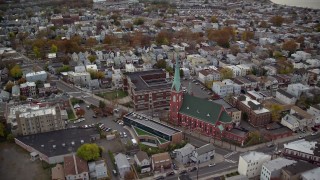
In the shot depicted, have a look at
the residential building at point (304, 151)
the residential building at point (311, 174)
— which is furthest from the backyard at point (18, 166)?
the residential building at point (304, 151)

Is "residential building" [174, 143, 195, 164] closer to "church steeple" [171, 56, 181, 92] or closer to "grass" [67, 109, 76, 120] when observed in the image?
"church steeple" [171, 56, 181, 92]

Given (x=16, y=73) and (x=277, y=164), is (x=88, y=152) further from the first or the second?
(x=16, y=73)

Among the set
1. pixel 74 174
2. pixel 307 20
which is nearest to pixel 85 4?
pixel 307 20

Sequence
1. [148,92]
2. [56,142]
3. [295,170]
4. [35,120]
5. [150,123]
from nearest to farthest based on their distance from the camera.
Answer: [295,170] < [56,142] < [35,120] < [150,123] < [148,92]

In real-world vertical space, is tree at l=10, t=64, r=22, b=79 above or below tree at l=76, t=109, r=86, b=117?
above

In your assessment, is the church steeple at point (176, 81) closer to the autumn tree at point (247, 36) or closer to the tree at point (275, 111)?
the tree at point (275, 111)

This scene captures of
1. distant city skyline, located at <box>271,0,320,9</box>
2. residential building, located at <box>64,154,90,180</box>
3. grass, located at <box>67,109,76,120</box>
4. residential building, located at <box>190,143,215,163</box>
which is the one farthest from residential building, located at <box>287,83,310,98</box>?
distant city skyline, located at <box>271,0,320,9</box>

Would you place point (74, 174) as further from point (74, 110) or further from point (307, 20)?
point (307, 20)

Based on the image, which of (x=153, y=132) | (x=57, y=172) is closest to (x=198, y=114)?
(x=153, y=132)
